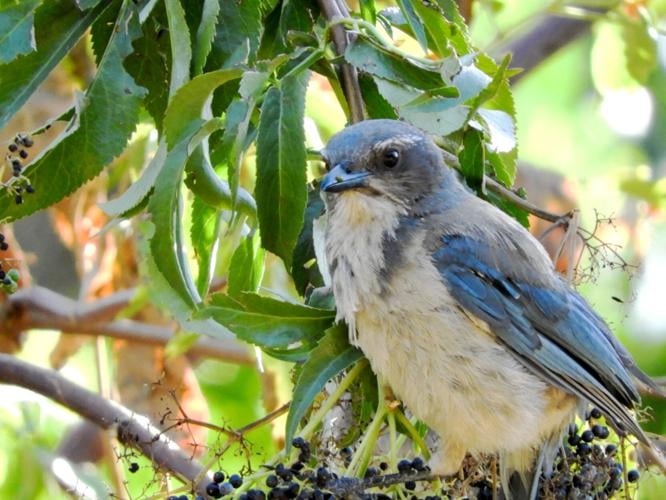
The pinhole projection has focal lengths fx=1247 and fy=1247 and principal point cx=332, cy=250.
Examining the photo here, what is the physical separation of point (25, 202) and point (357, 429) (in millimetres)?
945

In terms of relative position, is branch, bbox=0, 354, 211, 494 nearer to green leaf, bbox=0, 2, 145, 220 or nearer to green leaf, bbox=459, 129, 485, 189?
green leaf, bbox=0, 2, 145, 220

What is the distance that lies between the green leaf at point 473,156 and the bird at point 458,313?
192 millimetres

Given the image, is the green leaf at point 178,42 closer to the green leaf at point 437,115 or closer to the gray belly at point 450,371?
the green leaf at point 437,115

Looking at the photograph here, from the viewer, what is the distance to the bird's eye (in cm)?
313

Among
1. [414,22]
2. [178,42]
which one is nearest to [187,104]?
[178,42]

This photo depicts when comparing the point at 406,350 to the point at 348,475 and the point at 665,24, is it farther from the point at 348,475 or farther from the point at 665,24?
the point at 665,24

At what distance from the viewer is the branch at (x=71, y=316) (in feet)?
16.2

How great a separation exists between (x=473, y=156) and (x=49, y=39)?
107 centimetres

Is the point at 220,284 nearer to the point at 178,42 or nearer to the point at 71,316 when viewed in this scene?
the point at 71,316

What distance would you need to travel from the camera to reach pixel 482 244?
3207 millimetres

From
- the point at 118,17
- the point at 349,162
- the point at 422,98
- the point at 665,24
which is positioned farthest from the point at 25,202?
the point at 665,24

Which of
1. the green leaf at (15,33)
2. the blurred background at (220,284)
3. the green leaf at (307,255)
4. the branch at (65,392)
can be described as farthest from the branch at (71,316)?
the green leaf at (15,33)

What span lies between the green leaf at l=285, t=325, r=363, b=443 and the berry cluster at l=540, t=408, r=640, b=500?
0.55 meters

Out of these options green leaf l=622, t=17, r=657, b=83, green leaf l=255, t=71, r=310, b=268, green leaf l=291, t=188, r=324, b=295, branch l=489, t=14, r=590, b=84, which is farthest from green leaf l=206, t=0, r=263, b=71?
branch l=489, t=14, r=590, b=84
